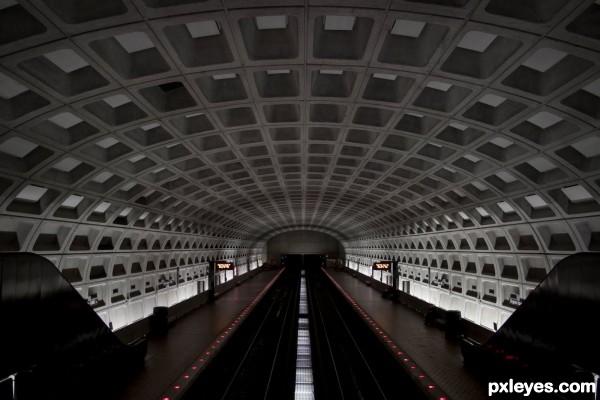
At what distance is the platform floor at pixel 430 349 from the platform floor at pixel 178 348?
7.68 meters

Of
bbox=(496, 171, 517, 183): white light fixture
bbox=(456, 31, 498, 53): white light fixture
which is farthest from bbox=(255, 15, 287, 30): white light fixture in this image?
bbox=(496, 171, 517, 183): white light fixture

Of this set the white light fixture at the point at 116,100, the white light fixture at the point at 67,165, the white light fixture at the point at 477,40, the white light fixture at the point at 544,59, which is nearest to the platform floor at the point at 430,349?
the white light fixture at the point at 544,59

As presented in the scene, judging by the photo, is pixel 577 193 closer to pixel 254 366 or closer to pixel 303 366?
pixel 303 366

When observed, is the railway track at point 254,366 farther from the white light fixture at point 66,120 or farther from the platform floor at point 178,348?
the white light fixture at point 66,120

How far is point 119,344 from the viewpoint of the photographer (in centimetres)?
1043

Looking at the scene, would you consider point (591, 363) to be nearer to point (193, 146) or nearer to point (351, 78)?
point (351, 78)

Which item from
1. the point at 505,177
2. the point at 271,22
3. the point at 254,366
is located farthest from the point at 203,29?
the point at 254,366

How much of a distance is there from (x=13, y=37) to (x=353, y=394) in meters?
Result: 13.3

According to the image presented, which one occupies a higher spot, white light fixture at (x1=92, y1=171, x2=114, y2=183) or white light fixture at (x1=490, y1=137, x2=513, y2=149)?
white light fixture at (x1=490, y1=137, x2=513, y2=149)

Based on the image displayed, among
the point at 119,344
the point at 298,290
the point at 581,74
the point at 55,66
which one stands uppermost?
the point at 55,66

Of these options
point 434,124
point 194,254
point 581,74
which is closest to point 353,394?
point 434,124

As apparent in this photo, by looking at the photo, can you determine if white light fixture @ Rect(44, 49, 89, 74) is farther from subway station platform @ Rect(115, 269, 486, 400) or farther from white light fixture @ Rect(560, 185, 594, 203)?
white light fixture @ Rect(560, 185, 594, 203)

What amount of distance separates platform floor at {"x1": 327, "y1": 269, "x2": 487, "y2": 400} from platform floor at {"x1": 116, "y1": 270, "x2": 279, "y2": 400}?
7.68 m

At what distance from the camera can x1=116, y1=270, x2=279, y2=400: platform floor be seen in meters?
9.80
